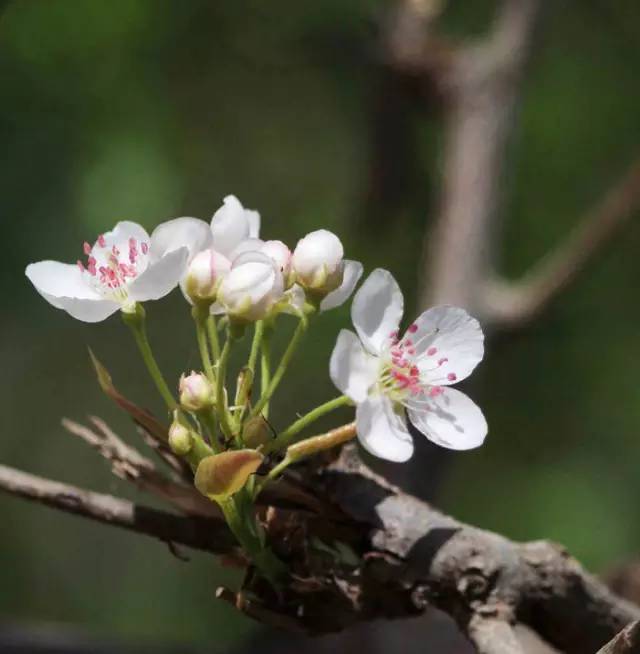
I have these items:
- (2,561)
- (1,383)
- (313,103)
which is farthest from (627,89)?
(2,561)

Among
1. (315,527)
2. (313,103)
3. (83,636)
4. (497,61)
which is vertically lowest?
(83,636)

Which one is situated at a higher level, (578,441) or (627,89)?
(627,89)

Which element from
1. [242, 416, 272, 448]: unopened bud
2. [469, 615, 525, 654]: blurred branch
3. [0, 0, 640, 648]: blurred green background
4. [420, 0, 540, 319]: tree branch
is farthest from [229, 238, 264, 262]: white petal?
[0, 0, 640, 648]: blurred green background

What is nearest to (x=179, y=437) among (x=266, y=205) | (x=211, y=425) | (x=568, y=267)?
(x=211, y=425)

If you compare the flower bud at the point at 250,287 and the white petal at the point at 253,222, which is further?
the white petal at the point at 253,222

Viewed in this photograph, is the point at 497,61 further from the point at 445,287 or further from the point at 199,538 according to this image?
the point at 199,538

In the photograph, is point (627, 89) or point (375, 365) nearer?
point (375, 365)

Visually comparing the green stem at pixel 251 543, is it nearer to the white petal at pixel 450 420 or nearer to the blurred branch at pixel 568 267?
the white petal at pixel 450 420

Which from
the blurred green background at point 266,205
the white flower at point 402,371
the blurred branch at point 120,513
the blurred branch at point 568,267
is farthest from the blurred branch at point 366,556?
the blurred green background at point 266,205
